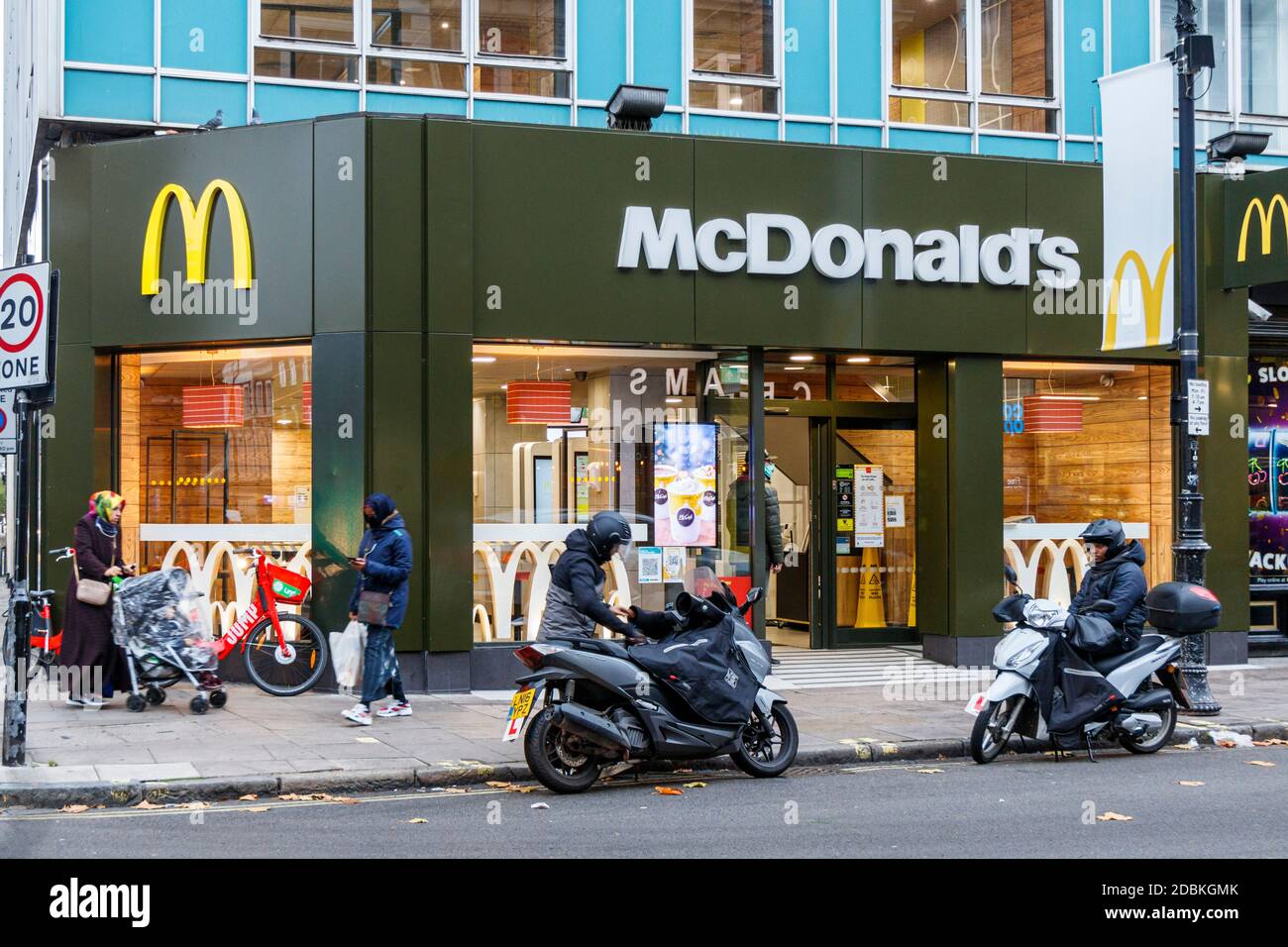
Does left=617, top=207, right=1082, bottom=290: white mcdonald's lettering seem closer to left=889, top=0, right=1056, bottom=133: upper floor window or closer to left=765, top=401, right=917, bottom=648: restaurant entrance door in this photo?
left=889, top=0, right=1056, bottom=133: upper floor window

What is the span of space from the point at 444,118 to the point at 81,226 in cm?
382

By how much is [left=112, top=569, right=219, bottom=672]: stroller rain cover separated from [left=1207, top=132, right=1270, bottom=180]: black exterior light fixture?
1237 cm

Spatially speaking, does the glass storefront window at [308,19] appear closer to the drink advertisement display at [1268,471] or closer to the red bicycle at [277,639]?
the red bicycle at [277,639]

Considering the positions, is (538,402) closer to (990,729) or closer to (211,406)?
(211,406)

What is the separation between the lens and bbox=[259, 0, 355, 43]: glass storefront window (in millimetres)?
14484

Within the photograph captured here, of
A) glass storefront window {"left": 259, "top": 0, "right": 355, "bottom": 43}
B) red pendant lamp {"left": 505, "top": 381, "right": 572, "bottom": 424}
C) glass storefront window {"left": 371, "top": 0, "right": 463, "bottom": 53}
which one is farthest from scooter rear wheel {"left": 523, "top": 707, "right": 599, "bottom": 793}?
glass storefront window {"left": 259, "top": 0, "right": 355, "bottom": 43}

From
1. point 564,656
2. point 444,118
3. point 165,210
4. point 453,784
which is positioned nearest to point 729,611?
point 564,656

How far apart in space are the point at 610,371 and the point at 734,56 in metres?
3.83

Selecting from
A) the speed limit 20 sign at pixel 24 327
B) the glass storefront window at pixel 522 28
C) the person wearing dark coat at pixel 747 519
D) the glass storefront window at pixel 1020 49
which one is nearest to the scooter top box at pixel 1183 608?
the person wearing dark coat at pixel 747 519

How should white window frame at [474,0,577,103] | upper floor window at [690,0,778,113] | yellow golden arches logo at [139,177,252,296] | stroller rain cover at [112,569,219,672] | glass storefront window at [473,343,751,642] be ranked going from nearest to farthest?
stroller rain cover at [112,569,219,672] → yellow golden arches logo at [139,177,252,296] → glass storefront window at [473,343,751,642] → white window frame at [474,0,577,103] → upper floor window at [690,0,778,113]

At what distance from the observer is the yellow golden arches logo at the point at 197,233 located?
1386 centimetres

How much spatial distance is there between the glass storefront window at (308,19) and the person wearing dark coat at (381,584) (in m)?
5.53
